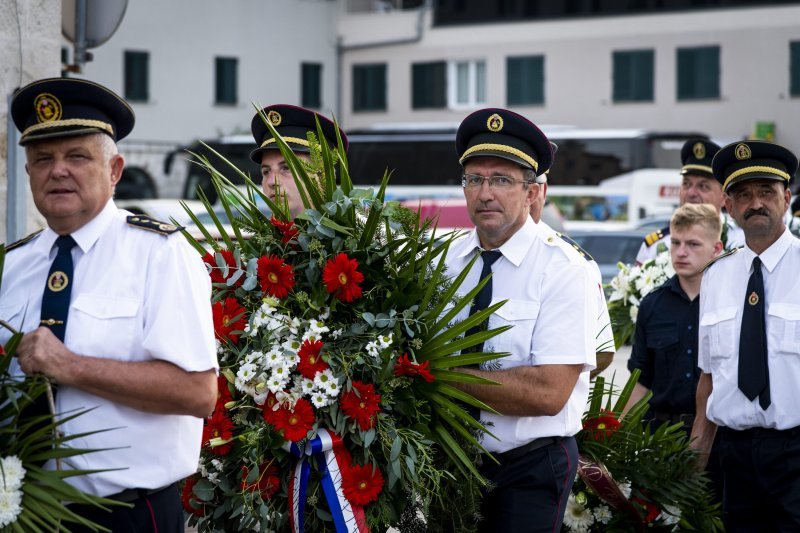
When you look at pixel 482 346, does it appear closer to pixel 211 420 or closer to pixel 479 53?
pixel 211 420

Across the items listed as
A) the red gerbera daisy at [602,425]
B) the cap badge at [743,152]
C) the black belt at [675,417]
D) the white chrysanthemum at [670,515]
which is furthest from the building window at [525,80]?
the red gerbera daisy at [602,425]

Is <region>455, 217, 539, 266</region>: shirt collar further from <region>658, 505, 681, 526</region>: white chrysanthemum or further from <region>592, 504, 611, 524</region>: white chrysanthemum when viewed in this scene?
<region>658, 505, 681, 526</region>: white chrysanthemum

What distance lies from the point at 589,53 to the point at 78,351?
37.4 meters

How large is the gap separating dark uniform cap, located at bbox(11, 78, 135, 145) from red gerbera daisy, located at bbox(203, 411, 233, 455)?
963mm

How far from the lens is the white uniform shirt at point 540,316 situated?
3.91 m

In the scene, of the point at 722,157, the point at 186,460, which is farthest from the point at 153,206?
the point at 186,460

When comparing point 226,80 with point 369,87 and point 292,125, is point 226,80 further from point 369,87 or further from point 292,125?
point 292,125

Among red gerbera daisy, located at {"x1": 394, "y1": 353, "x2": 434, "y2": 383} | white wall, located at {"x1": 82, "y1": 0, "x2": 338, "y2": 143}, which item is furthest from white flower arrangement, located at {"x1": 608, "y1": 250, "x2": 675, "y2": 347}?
white wall, located at {"x1": 82, "y1": 0, "x2": 338, "y2": 143}

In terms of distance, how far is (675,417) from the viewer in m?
5.57

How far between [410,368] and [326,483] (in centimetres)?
43

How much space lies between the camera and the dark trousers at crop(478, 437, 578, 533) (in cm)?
394

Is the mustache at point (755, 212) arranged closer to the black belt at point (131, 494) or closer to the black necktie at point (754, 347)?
the black necktie at point (754, 347)

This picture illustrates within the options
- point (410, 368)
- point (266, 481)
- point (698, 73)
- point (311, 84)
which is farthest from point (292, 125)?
point (311, 84)

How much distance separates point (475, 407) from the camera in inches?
154
